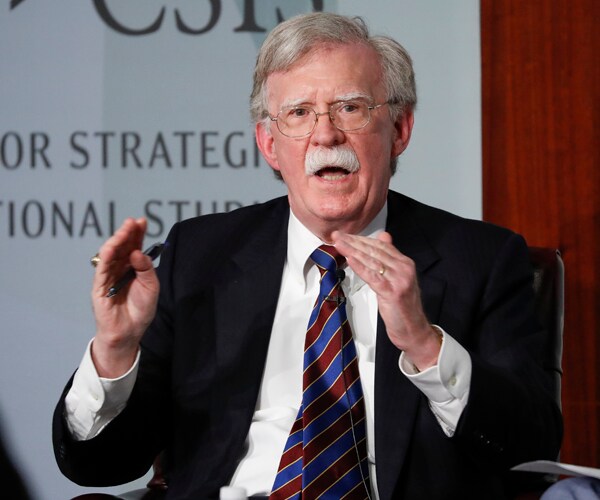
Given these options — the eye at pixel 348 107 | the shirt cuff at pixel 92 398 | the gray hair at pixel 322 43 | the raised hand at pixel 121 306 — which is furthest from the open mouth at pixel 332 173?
the shirt cuff at pixel 92 398

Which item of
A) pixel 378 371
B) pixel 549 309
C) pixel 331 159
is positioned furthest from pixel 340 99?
pixel 549 309

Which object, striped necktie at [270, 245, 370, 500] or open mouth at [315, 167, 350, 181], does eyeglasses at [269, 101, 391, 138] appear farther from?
striped necktie at [270, 245, 370, 500]

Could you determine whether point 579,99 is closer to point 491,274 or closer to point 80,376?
point 491,274

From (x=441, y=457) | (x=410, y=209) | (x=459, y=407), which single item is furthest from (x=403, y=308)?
(x=410, y=209)

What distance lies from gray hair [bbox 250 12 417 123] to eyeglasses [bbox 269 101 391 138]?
10cm

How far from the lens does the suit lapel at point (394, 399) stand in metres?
2.08

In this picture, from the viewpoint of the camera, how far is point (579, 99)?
10.3ft

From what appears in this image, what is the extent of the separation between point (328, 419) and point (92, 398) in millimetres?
495

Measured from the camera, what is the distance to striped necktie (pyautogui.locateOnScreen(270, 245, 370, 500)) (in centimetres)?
208

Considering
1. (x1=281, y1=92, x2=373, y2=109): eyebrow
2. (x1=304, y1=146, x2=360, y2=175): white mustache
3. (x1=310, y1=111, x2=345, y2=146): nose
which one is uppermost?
(x1=281, y1=92, x2=373, y2=109): eyebrow

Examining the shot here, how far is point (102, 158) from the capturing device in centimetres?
323

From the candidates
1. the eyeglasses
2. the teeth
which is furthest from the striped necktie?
the eyeglasses

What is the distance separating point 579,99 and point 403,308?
1517 millimetres

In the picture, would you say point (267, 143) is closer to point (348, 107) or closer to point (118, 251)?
point (348, 107)
